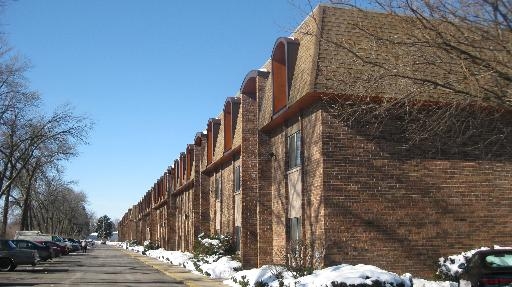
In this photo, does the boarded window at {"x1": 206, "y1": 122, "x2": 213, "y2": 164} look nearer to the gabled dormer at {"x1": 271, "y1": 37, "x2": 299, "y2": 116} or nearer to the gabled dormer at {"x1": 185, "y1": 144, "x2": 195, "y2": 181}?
the gabled dormer at {"x1": 185, "y1": 144, "x2": 195, "y2": 181}

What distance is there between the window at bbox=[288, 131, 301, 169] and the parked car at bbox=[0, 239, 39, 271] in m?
16.2

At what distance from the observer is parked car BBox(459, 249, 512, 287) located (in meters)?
10.8

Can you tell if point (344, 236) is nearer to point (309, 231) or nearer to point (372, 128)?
point (309, 231)

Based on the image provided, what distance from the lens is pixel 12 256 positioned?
28609 mm

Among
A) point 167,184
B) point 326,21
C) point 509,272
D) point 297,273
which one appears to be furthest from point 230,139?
point 167,184

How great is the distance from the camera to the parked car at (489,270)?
35.5 ft

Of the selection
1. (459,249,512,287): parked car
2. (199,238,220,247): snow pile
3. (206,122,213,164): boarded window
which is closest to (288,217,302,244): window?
(459,249,512,287): parked car

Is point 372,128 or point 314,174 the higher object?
point 372,128

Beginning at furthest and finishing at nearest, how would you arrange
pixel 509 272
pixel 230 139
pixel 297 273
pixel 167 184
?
pixel 167 184
pixel 230 139
pixel 297 273
pixel 509 272

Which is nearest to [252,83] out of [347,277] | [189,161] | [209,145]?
[209,145]

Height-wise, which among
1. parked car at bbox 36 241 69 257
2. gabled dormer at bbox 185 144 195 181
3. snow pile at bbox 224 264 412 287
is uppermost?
gabled dormer at bbox 185 144 195 181

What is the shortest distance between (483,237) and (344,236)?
4.47m

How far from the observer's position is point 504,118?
18.1 meters

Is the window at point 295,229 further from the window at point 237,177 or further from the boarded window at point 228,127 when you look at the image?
the boarded window at point 228,127
